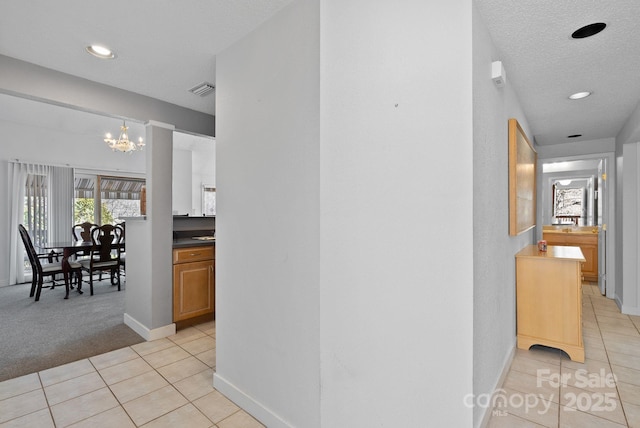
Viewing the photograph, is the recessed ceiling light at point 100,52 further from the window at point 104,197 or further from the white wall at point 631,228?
the white wall at point 631,228

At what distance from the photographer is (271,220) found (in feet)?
6.01

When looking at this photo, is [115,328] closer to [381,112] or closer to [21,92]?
[21,92]

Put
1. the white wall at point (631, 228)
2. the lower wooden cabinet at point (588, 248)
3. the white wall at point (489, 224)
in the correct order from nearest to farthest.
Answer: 1. the white wall at point (489, 224)
2. the white wall at point (631, 228)
3. the lower wooden cabinet at point (588, 248)

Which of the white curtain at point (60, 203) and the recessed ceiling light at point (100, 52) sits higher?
the recessed ceiling light at point (100, 52)

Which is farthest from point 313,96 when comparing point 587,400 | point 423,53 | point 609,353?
point 609,353

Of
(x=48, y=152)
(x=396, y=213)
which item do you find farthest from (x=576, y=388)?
(x=48, y=152)

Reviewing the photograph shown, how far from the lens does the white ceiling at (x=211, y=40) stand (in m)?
1.71

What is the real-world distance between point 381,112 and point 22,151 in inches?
272

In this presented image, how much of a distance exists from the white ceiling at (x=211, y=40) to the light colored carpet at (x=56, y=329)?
2503 millimetres

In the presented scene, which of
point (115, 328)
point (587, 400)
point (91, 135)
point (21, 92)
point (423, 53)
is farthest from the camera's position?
point (91, 135)

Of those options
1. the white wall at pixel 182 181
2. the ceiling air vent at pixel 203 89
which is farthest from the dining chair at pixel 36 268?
the ceiling air vent at pixel 203 89

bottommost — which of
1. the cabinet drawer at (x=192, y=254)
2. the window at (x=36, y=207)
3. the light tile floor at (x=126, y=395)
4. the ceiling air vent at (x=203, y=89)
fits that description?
the light tile floor at (x=126, y=395)

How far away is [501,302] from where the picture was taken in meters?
2.14

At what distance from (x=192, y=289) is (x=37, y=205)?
14.8 ft
